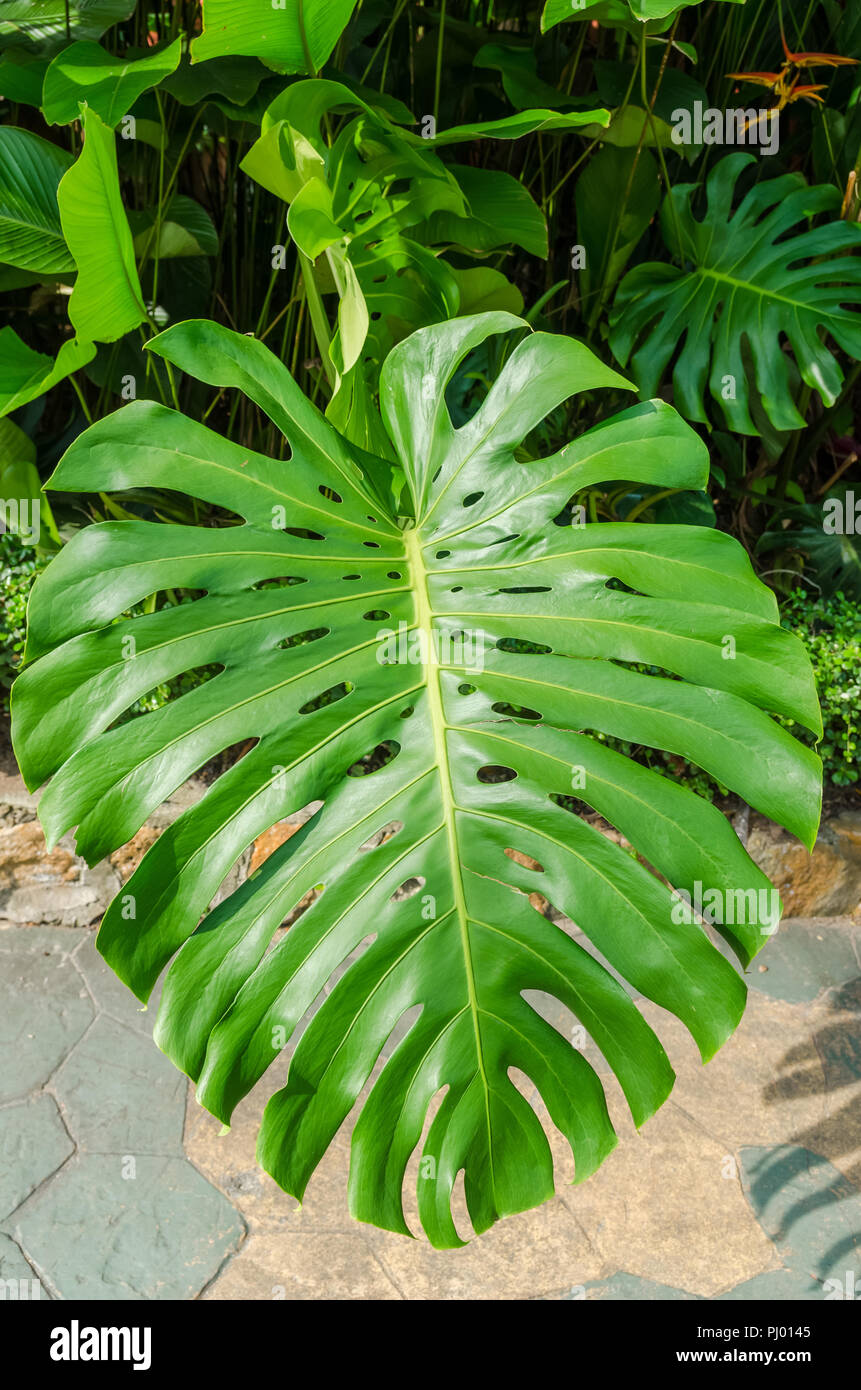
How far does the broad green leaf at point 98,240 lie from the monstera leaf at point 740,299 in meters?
1.02

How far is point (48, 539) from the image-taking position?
6.74 ft

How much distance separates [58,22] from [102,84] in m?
0.48

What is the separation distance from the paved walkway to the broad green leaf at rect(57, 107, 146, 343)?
1211mm

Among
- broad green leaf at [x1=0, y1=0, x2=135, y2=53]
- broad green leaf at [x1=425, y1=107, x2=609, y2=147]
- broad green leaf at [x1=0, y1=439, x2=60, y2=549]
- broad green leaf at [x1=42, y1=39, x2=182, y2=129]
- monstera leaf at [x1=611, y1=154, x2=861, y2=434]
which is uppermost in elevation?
broad green leaf at [x1=0, y1=0, x2=135, y2=53]

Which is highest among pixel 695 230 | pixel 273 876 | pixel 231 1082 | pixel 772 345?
pixel 695 230

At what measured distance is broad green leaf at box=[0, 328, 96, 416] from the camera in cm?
136

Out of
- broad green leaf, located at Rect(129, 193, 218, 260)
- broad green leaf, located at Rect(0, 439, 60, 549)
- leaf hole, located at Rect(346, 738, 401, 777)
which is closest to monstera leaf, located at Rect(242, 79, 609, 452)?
broad green leaf, located at Rect(129, 193, 218, 260)

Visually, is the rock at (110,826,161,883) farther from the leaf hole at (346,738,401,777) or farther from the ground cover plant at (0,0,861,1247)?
the ground cover plant at (0,0,861,1247)

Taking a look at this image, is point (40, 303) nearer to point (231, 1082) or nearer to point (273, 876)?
point (273, 876)

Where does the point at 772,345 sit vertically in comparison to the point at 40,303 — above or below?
below

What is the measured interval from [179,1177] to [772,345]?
179cm

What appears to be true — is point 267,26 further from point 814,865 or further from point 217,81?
point 814,865
